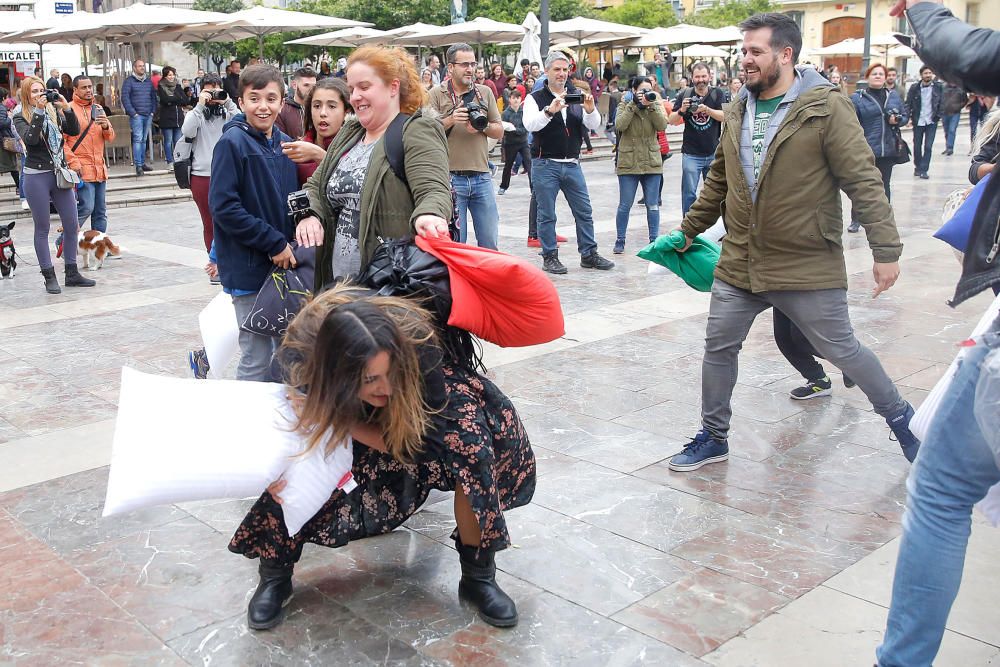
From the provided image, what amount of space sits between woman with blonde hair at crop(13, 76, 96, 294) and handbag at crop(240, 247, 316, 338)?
4976mm

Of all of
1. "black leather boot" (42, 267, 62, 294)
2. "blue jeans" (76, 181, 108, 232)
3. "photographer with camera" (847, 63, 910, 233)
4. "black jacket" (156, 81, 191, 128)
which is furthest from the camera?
"black jacket" (156, 81, 191, 128)

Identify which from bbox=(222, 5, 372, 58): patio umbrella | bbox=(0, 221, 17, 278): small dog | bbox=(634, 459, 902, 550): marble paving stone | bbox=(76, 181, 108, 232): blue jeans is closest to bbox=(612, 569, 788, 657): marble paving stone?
bbox=(634, 459, 902, 550): marble paving stone

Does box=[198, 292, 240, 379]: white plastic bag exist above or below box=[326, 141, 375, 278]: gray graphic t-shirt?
below

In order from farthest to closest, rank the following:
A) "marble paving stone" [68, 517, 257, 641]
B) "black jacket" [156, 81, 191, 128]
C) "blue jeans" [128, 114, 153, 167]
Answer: "black jacket" [156, 81, 191, 128], "blue jeans" [128, 114, 153, 167], "marble paving stone" [68, 517, 257, 641]

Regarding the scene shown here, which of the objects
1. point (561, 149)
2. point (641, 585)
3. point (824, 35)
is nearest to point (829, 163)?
point (641, 585)

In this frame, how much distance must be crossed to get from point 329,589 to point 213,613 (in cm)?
37

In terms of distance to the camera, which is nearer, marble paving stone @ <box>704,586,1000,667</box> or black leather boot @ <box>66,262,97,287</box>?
marble paving stone @ <box>704,586,1000,667</box>

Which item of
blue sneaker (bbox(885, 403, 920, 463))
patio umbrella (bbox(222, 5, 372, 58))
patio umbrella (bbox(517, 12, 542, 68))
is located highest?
patio umbrella (bbox(222, 5, 372, 58))

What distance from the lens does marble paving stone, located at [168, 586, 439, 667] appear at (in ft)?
9.85

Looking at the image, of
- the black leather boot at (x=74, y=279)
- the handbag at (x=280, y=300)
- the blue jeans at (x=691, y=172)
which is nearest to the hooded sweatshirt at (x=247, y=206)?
the handbag at (x=280, y=300)

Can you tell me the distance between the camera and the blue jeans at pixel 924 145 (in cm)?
1634

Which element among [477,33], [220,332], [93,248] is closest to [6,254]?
[93,248]

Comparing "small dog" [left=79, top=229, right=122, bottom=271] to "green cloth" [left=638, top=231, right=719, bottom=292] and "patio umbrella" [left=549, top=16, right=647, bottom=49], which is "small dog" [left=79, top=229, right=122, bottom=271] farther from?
"patio umbrella" [left=549, top=16, right=647, bottom=49]

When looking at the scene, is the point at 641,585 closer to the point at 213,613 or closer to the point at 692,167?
the point at 213,613
